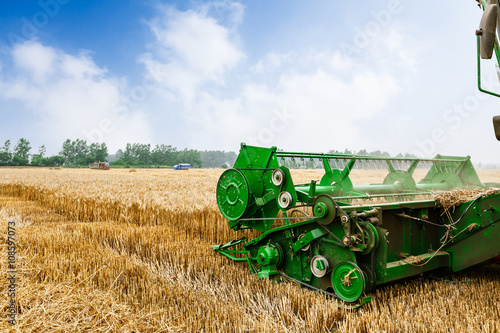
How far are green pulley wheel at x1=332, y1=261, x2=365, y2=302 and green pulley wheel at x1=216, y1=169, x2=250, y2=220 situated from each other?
4.61ft

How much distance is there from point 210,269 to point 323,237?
4.82 feet

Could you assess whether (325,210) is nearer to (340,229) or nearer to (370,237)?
(340,229)

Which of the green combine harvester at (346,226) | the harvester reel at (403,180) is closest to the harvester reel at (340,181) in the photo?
the green combine harvester at (346,226)

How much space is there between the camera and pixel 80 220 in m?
8.39

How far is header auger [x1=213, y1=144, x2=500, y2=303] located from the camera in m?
3.26

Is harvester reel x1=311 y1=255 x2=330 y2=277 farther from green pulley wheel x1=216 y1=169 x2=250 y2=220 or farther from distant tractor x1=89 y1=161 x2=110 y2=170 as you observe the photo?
distant tractor x1=89 y1=161 x2=110 y2=170

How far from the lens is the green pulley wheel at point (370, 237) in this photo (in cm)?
318

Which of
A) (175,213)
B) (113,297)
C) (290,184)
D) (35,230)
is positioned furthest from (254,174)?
(35,230)

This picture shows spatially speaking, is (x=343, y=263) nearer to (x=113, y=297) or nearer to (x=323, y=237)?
(x=323, y=237)

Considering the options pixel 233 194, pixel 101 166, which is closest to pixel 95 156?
pixel 101 166

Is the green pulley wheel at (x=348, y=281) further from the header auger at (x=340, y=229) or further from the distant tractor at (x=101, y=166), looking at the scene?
the distant tractor at (x=101, y=166)

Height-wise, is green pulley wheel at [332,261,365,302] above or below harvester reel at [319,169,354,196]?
below

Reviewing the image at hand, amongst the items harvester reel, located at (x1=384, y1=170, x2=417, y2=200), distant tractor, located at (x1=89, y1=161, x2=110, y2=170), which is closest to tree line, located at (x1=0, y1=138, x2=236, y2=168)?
distant tractor, located at (x1=89, y1=161, x2=110, y2=170)

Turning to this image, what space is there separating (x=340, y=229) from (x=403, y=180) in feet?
8.81
